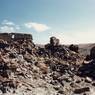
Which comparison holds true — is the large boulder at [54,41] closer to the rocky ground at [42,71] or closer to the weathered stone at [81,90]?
the rocky ground at [42,71]

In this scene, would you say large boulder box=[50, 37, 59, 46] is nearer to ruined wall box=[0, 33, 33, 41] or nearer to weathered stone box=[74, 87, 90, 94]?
ruined wall box=[0, 33, 33, 41]

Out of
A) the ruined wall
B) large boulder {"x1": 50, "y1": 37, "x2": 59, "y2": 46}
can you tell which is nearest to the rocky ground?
large boulder {"x1": 50, "y1": 37, "x2": 59, "y2": 46}

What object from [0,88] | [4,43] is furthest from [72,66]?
[0,88]

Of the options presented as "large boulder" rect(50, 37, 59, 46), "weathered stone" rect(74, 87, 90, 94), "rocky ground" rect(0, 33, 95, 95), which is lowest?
"weathered stone" rect(74, 87, 90, 94)

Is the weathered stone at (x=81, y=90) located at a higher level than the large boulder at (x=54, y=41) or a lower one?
lower

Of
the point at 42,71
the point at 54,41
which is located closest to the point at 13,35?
the point at 54,41

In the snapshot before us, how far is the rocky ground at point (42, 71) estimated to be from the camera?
16.8m

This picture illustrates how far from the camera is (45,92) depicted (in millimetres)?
16469

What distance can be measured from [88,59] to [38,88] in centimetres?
1079

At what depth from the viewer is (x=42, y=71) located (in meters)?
20.4

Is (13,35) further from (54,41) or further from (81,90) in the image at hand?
(81,90)

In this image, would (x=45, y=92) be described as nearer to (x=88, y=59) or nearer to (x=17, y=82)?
(x=17, y=82)

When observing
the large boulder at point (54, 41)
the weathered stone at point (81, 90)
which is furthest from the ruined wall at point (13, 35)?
the weathered stone at point (81, 90)

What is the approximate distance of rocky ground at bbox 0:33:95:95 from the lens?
1680 cm
